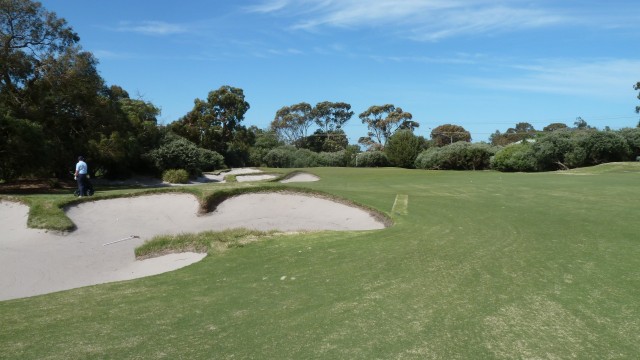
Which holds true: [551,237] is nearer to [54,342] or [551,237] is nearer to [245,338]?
[245,338]

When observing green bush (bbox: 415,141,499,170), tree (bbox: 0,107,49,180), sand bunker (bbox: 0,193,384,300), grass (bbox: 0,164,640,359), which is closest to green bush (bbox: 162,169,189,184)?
tree (bbox: 0,107,49,180)

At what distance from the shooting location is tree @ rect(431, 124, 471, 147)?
100438 mm

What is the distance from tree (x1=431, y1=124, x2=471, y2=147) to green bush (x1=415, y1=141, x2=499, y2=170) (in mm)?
43732

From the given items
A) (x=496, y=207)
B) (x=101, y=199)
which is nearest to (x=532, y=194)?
(x=496, y=207)

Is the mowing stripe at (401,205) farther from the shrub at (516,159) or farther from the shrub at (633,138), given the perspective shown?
the shrub at (633,138)

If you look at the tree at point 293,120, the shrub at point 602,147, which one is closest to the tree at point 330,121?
the tree at point 293,120

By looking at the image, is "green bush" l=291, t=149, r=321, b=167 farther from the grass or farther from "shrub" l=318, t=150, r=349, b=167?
the grass

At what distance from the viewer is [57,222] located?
1470 cm

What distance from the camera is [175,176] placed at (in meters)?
38.8

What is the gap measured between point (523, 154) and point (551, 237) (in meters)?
40.1

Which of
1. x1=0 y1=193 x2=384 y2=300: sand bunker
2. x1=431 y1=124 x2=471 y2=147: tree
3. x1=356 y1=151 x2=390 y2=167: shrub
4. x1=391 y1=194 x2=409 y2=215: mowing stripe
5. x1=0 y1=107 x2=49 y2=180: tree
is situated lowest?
x1=0 y1=193 x2=384 y2=300: sand bunker

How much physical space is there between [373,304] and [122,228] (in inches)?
472

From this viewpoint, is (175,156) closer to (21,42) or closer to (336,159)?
(21,42)

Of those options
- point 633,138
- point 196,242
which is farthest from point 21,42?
point 633,138
